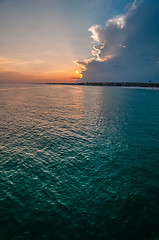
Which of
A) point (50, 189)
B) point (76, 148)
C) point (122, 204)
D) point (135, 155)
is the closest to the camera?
point (122, 204)

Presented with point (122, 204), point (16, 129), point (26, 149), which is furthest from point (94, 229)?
point (16, 129)

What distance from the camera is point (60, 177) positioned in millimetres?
13742

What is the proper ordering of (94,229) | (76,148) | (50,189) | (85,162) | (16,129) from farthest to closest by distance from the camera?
(16,129)
(76,148)
(85,162)
(50,189)
(94,229)

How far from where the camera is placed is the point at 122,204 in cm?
1086

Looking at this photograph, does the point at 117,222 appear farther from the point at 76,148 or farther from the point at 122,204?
the point at 76,148

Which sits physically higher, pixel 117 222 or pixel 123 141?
pixel 123 141

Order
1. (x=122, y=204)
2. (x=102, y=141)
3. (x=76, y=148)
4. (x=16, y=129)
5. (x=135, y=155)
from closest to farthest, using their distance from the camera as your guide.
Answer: (x=122, y=204)
(x=135, y=155)
(x=76, y=148)
(x=102, y=141)
(x=16, y=129)

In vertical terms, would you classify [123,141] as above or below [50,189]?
above

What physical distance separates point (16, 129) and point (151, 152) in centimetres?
2505

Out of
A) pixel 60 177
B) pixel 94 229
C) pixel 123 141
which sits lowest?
pixel 94 229

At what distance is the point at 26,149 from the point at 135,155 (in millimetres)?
15878

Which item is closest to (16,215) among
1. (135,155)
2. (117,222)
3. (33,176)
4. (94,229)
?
(33,176)

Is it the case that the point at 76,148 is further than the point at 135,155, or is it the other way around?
the point at 76,148

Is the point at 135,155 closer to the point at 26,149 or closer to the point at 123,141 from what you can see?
the point at 123,141
